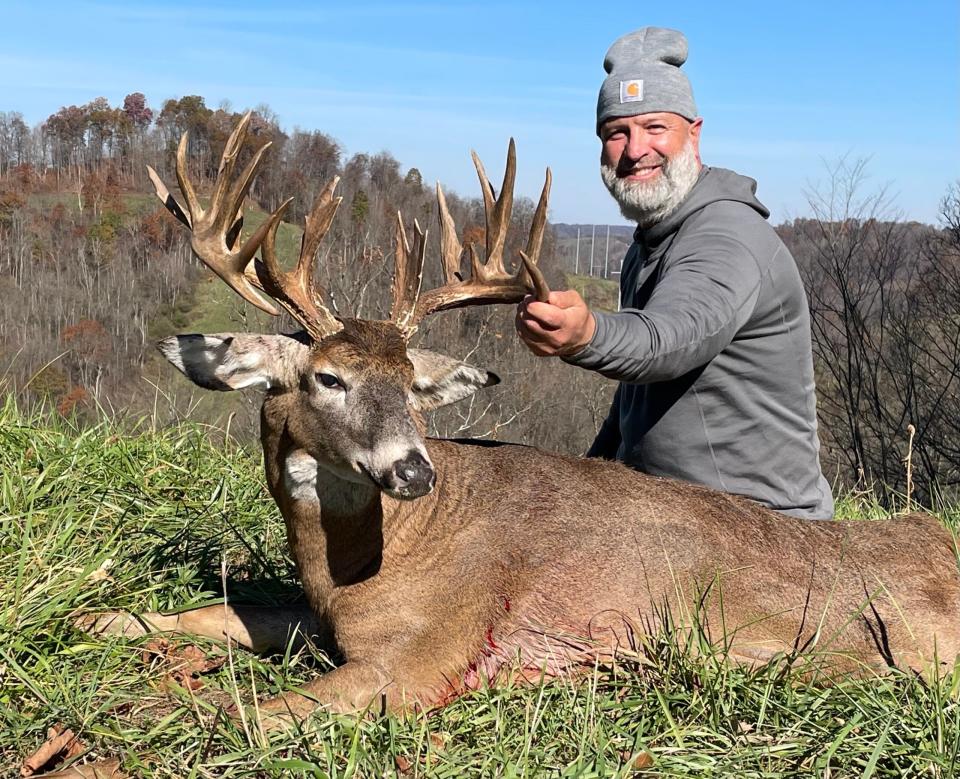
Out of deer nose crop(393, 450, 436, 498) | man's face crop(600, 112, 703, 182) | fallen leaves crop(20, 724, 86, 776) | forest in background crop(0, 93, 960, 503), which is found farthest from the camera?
forest in background crop(0, 93, 960, 503)

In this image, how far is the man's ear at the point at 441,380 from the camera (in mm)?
4238

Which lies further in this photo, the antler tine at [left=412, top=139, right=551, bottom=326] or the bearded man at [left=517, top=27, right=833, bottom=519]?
the antler tine at [left=412, top=139, right=551, bottom=326]

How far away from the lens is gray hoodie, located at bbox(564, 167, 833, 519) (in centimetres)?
430

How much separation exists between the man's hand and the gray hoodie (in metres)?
0.93

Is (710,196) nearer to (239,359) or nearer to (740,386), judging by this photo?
(740,386)

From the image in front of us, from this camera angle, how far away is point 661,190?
4.77 metres


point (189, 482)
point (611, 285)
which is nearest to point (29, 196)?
point (611, 285)

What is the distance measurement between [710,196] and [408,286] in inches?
59.8

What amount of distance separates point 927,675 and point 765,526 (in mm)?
809

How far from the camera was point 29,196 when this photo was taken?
187 feet

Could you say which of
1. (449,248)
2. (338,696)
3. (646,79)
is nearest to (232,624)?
(338,696)

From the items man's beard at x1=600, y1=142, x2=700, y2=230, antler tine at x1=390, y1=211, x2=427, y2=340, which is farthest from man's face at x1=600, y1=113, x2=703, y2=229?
antler tine at x1=390, y1=211, x2=427, y2=340

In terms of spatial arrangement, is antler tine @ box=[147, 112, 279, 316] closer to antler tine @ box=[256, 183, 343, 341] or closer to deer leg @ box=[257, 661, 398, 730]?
antler tine @ box=[256, 183, 343, 341]

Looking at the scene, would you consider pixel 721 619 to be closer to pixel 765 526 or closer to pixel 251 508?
pixel 765 526
